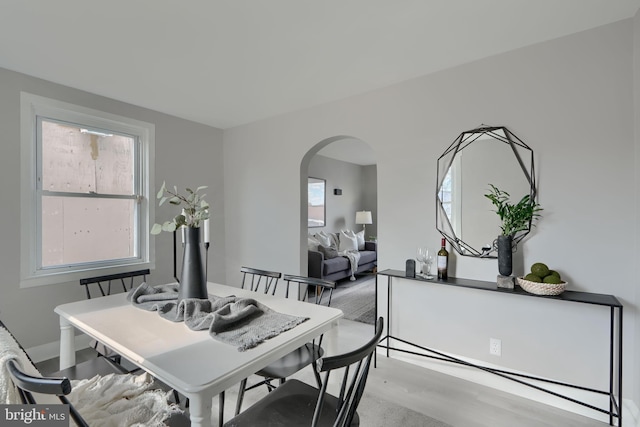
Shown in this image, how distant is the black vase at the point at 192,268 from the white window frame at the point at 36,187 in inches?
73.8

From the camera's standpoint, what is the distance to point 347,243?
601 cm

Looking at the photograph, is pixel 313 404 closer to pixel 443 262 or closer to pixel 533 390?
pixel 443 262

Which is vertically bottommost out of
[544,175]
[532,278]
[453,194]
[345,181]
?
[532,278]

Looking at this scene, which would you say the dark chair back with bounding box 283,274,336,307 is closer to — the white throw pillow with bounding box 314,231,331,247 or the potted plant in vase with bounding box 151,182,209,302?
the potted plant in vase with bounding box 151,182,209,302

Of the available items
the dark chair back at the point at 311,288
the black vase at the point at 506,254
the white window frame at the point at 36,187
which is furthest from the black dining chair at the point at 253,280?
the black vase at the point at 506,254

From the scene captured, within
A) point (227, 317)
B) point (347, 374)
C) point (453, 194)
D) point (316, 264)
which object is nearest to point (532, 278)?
point (453, 194)

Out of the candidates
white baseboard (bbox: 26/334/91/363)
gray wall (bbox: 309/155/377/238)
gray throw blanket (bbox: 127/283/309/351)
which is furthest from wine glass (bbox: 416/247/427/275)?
gray wall (bbox: 309/155/377/238)

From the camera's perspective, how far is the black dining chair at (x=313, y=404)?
3.39ft

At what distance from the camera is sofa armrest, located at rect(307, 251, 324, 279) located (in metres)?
4.58

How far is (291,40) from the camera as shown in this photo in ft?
6.70

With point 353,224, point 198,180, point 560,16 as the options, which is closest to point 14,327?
point 198,180

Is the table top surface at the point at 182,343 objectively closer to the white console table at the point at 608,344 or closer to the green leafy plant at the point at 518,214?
the white console table at the point at 608,344

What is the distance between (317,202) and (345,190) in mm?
1094

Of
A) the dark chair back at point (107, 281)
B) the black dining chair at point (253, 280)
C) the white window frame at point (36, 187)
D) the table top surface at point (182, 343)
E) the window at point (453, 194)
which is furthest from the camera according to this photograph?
the white window frame at point (36, 187)
